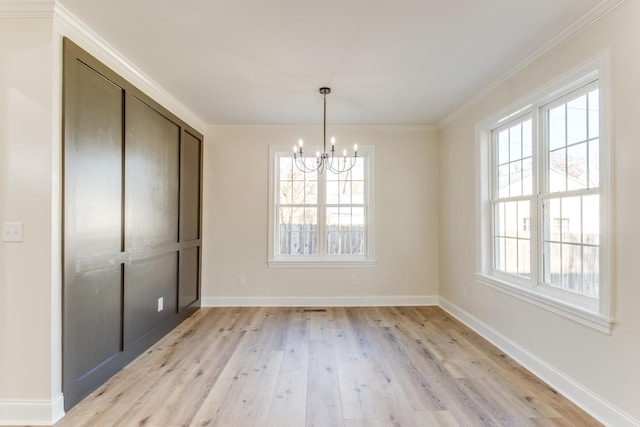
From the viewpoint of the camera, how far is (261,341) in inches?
125

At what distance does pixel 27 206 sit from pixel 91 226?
0.38 m

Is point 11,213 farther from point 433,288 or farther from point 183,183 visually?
point 433,288

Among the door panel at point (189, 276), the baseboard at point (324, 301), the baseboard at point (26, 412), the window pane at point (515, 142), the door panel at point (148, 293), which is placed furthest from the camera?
the baseboard at point (324, 301)

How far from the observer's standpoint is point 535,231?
2.63 meters

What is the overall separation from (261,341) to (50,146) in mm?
2347

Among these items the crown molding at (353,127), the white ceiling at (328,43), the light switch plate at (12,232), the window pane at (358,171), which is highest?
the white ceiling at (328,43)

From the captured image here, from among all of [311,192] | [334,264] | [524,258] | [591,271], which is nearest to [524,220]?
[524,258]

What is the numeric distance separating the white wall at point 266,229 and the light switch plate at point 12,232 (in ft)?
8.19

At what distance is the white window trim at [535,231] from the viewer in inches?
75.4

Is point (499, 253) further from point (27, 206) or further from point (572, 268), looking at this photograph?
point (27, 206)

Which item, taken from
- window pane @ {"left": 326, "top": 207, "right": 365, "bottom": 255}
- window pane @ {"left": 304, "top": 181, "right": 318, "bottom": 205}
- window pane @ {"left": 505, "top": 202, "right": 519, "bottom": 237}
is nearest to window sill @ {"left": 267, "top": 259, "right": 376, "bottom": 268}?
window pane @ {"left": 326, "top": 207, "right": 365, "bottom": 255}

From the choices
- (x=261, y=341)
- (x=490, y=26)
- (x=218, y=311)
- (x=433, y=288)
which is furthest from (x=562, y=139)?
(x=218, y=311)

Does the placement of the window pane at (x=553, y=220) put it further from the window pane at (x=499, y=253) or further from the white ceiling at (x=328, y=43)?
the white ceiling at (x=328, y=43)

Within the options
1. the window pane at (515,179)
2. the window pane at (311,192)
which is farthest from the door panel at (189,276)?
the window pane at (515,179)
